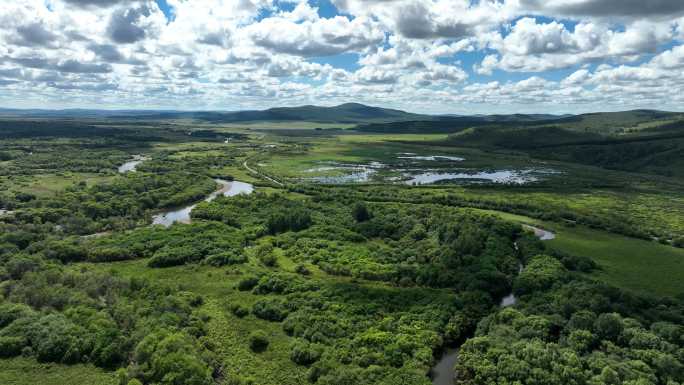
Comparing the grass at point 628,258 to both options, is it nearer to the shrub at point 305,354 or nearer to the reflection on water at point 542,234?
the reflection on water at point 542,234

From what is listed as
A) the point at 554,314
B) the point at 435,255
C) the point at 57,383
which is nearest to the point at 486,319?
the point at 554,314

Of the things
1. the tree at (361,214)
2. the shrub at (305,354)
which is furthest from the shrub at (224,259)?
the tree at (361,214)

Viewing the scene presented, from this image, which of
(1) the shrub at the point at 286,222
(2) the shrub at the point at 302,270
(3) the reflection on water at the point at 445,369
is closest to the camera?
(3) the reflection on water at the point at 445,369

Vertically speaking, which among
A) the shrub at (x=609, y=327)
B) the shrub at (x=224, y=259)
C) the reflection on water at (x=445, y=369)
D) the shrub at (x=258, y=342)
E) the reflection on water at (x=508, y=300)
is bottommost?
the reflection on water at (x=445, y=369)

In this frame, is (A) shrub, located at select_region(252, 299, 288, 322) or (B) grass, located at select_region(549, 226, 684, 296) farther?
(B) grass, located at select_region(549, 226, 684, 296)

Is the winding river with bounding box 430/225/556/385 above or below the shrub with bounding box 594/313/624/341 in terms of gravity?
below

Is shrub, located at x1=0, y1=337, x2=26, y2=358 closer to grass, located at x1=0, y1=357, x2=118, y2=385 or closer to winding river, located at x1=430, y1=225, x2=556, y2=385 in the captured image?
grass, located at x1=0, y1=357, x2=118, y2=385

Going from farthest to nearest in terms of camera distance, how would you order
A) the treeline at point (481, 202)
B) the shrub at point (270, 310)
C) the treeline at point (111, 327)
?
the treeline at point (481, 202), the shrub at point (270, 310), the treeline at point (111, 327)

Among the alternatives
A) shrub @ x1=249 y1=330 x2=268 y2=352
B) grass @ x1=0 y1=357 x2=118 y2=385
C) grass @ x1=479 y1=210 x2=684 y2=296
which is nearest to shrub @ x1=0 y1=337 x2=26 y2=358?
grass @ x1=0 y1=357 x2=118 y2=385

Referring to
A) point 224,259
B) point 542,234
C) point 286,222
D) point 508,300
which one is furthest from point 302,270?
point 542,234
